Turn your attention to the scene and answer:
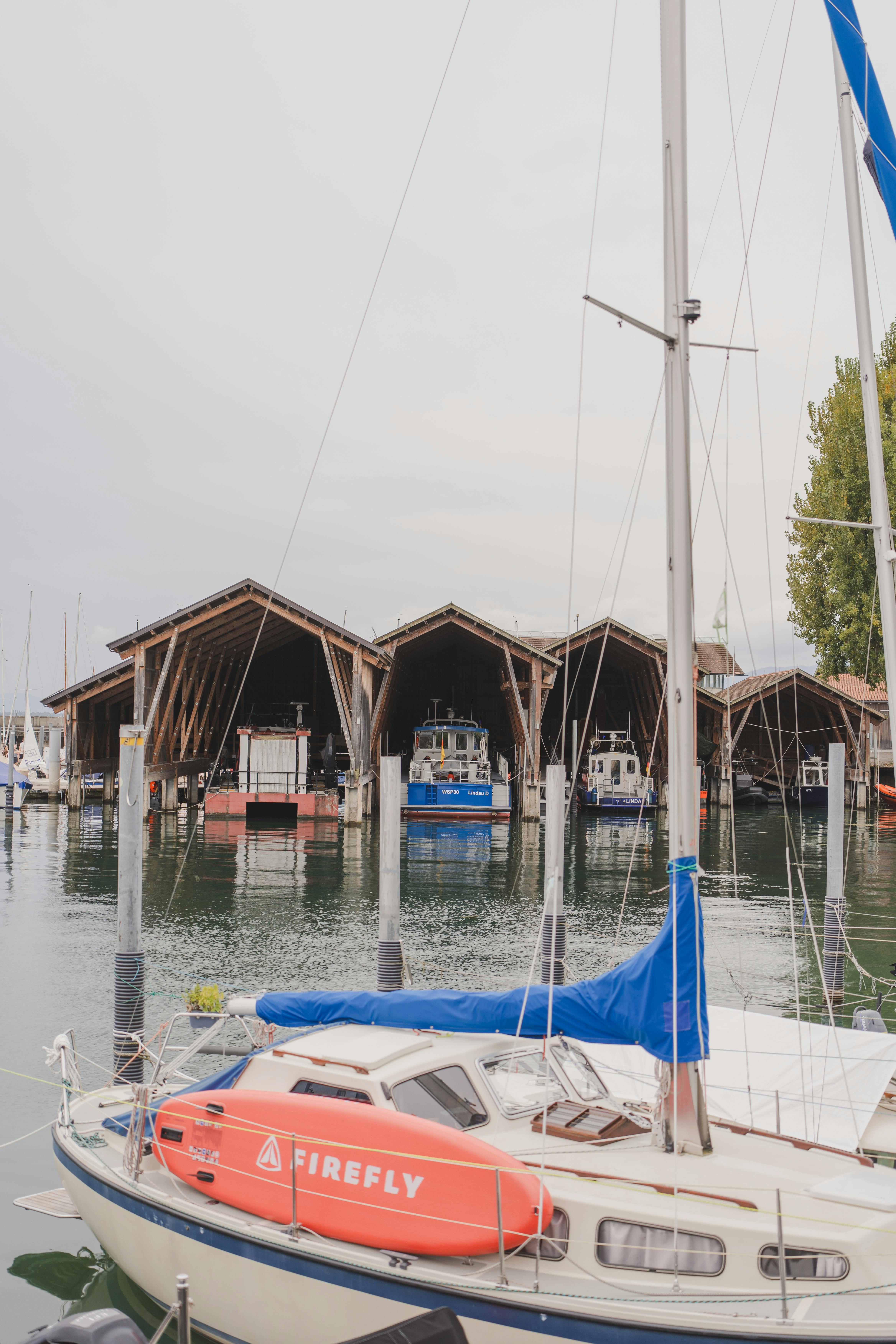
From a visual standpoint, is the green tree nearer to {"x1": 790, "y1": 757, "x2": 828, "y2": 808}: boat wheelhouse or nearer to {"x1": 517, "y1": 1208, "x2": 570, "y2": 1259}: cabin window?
{"x1": 790, "y1": 757, "x2": 828, "y2": 808}: boat wheelhouse

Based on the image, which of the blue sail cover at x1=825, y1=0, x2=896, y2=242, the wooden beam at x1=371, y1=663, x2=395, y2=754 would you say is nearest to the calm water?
the wooden beam at x1=371, y1=663, x2=395, y2=754

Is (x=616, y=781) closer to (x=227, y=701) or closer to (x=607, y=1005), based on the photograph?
(x=227, y=701)

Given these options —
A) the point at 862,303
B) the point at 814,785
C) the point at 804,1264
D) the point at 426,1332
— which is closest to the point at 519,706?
the point at 814,785

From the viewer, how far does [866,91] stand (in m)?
10.7

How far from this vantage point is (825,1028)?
1114 cm

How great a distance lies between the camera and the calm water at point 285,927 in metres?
10.2

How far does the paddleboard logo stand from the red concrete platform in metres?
35.9

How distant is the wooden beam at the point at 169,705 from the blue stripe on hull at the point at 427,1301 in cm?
3663

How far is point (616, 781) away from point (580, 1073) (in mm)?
44058

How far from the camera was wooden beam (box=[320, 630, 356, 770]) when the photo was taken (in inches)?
1604

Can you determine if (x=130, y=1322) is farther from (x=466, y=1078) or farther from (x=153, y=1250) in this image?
(x=466, y=1078)

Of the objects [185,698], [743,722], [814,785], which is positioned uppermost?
[185,698]

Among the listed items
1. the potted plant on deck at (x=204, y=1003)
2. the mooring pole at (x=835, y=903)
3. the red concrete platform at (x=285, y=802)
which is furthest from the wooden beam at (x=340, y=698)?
the potted plant on deck at (x=204, y=1003)

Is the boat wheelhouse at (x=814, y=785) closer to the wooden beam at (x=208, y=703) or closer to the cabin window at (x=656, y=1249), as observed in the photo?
the wooden beam at (x=208, y=703)
